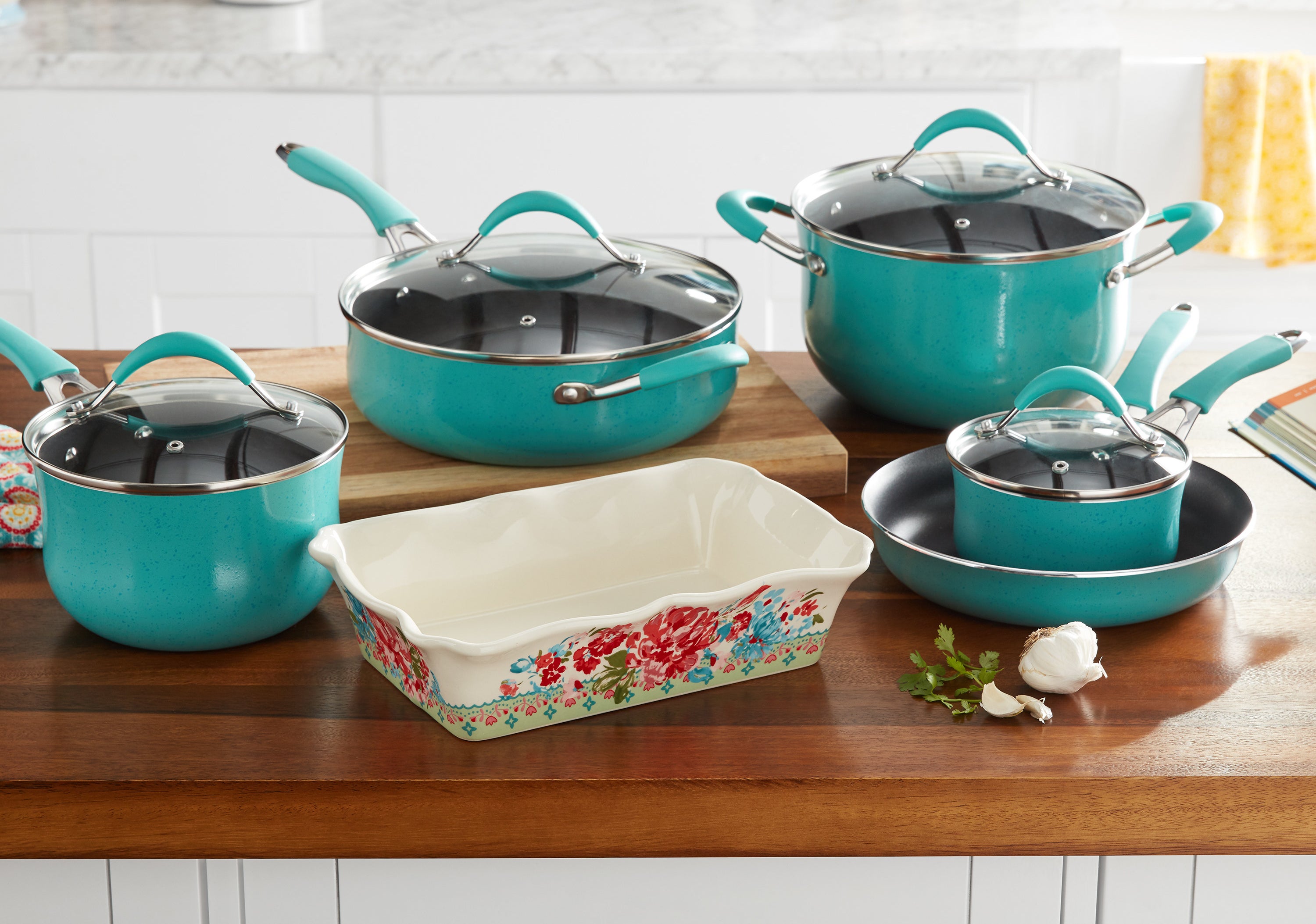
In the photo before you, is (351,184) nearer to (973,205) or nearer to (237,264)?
(973,205)

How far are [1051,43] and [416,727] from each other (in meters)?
2.03

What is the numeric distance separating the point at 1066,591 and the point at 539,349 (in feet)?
1.34

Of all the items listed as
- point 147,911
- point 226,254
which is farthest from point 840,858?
point 226,254

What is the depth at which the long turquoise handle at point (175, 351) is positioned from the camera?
31.4 inches

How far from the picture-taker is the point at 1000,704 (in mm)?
766

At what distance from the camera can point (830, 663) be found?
833 mm

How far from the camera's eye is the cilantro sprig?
2.56ft

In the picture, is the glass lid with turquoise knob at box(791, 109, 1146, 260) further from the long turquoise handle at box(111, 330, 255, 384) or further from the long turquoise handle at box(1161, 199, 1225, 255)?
the long turquoise handle at box(111, 330, 255, 384)

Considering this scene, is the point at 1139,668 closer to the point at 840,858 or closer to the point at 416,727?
the point at 840,858

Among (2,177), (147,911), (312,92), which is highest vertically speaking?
(312,92)

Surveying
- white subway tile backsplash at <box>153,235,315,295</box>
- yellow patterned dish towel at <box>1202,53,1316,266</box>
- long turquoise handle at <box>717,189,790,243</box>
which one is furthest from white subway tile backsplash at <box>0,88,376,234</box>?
yellow patterned dish towel at <box>1202,53,1316,266</box>

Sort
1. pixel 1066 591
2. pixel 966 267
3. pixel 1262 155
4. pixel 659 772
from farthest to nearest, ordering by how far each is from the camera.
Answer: pixel 1262 155, pixel 966 267, pixel 1066 591, pixel 659 772

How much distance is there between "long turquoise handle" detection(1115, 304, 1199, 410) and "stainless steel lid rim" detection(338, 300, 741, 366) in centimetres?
33

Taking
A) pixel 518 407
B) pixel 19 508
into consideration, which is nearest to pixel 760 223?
pixel 518 407
